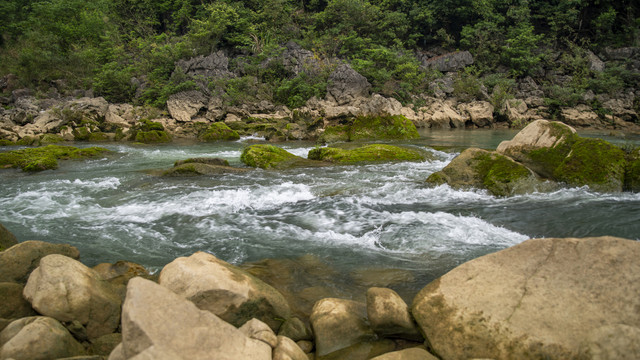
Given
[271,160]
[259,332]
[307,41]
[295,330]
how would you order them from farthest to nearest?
[307,41] → [271,160] → [295,330] → [259,332]

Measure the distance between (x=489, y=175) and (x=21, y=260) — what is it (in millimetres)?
9200

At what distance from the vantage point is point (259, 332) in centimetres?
305

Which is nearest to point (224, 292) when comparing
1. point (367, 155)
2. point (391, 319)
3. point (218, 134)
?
point (391, 319)

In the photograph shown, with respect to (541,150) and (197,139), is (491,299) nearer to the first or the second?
(541,150)

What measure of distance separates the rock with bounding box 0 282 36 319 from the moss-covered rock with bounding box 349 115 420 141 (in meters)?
16.9

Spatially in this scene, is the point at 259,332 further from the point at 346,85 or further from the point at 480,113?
the point at 480,113

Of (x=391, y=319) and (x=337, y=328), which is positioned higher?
(x=391, y=319)

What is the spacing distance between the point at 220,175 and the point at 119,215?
3.94 meters

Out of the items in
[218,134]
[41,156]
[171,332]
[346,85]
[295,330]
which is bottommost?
[218,134]

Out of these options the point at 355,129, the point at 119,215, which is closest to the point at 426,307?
the point at 119,215

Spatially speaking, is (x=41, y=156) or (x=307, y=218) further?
(x=41, y=156)

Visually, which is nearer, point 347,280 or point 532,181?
point 347,280

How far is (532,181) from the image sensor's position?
8.51m

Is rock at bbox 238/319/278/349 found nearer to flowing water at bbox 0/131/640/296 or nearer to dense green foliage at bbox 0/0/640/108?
flowing water at bbox 0/131/640/296
